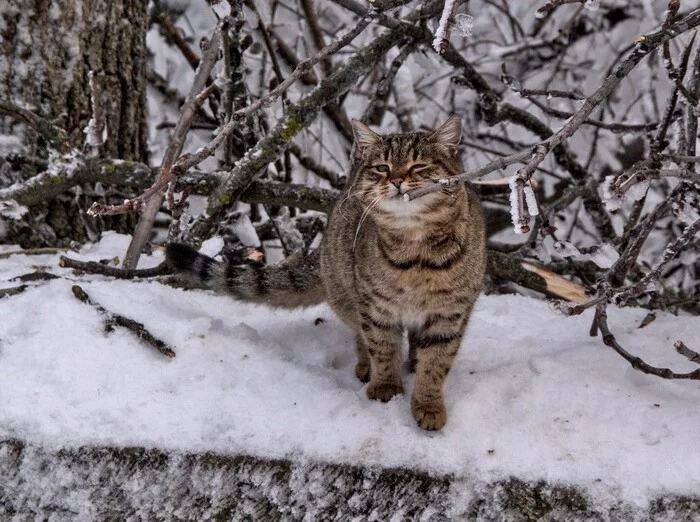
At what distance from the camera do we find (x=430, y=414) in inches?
75.6

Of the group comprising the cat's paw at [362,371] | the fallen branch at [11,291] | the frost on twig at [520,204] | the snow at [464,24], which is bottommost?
the cat's paw at [362,371]

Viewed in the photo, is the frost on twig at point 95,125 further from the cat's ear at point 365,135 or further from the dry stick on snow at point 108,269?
the cat's ear at point 365,135

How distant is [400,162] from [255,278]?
0.68 metres

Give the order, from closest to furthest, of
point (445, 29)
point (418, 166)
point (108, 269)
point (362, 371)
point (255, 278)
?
point (445, 29)
point (418, 166)
point (362, 371)
point (255, 278)
point (108, 269)

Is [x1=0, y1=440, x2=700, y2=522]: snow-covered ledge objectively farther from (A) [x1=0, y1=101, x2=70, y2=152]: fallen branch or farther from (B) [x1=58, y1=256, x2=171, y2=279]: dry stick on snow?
(A) [x1=0, y1=101, x2=70, y2=152]: fallen branch

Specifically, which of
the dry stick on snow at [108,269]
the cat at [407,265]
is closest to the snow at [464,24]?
the cat at [407,265]

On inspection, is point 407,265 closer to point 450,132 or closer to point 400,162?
point 400,162

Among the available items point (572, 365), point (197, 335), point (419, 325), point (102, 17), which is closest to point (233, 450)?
point (197, 335)

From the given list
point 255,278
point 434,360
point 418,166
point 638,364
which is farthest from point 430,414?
point 255,278

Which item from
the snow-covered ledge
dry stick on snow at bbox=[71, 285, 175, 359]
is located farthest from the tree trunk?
the snow-covered ledge

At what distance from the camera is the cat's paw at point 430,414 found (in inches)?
74.6

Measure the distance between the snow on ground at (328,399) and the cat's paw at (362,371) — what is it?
39mm

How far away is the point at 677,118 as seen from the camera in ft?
7.97

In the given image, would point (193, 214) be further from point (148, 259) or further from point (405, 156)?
point (405, 156)
